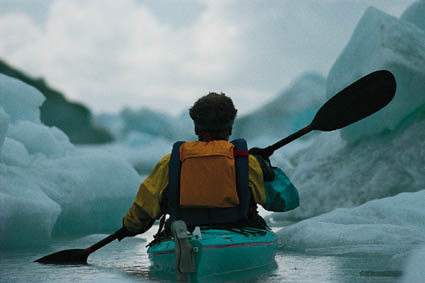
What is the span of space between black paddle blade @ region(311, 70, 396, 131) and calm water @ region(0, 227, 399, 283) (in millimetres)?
791

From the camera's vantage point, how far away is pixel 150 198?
110 inches

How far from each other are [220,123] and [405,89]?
5.24m

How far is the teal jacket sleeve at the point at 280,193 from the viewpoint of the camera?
2701 mm

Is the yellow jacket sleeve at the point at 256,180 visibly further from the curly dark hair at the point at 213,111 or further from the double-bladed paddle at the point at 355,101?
the double-bladed paddle at the point at 355,101

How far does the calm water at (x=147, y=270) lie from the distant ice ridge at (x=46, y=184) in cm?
125

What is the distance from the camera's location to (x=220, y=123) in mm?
2678

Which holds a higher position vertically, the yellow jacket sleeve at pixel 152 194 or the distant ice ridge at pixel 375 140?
the distant ice ridge at pixel 375 140

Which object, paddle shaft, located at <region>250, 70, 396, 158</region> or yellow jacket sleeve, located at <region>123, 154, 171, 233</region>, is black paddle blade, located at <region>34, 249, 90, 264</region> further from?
paddle shaft, located at <region>250, 70, 396, 158</region>

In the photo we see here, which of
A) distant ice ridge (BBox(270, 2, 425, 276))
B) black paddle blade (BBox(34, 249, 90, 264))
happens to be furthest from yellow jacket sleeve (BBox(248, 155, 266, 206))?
distant ice ridge (BBox(270, 2, 425, 276))

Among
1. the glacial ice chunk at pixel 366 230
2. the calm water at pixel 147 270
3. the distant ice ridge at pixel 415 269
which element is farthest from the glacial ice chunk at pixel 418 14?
the distant ice ridge at pixel 415 269

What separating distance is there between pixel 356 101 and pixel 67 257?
2086 mm

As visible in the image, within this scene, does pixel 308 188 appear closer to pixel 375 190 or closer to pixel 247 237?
pixel 375 190

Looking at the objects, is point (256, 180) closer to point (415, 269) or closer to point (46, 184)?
point (415, 269)

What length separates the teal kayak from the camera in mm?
2406
